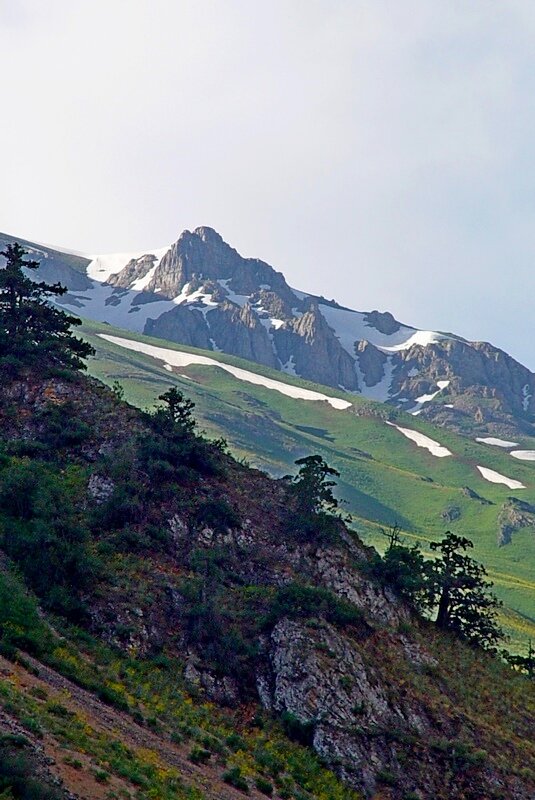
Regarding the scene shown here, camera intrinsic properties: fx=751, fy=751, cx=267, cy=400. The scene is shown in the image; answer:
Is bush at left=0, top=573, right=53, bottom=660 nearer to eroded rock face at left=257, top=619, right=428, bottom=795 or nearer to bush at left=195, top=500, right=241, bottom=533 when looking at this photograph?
eroded rock face at left=257, top=619, right=428, bottom=795

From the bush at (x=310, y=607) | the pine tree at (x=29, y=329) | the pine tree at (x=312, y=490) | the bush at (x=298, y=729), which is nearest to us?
the bush at (x=298, y=729)

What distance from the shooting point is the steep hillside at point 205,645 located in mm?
24359

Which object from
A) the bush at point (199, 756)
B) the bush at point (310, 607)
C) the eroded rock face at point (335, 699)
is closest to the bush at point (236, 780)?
the bush at point (199, 756)

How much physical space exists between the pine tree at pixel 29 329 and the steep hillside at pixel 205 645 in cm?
344

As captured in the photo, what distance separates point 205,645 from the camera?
111ft

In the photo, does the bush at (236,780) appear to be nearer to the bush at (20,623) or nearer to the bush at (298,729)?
the bush at (298,729)

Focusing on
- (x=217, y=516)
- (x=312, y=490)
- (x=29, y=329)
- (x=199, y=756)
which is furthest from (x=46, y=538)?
(x=29, y=329)

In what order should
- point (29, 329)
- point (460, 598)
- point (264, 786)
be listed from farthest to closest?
point (29, 329) < point (460, 598) < point (264, 786)

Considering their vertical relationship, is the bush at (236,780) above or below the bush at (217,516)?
below

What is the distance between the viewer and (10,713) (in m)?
19.2

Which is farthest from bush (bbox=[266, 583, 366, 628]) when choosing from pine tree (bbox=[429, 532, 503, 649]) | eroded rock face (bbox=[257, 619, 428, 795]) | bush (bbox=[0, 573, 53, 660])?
bush (bbox=[0, 573, 53, 660])

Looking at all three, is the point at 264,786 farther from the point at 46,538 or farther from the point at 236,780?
the point at 46,538

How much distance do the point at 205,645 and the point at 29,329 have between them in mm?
29129

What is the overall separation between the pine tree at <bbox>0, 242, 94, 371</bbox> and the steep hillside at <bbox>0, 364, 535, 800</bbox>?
3438 millimetres
